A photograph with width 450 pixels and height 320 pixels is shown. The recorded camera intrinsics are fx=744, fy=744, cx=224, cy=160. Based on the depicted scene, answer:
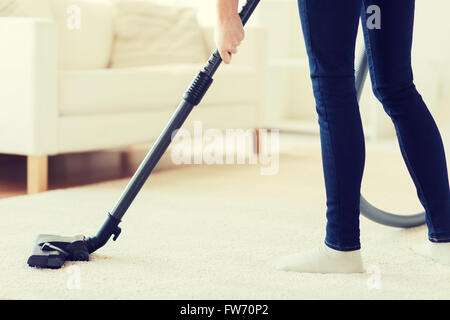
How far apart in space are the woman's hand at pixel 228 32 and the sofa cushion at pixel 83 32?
1.73 m

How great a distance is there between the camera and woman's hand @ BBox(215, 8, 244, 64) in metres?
1.32

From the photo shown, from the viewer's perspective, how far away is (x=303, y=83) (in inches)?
185

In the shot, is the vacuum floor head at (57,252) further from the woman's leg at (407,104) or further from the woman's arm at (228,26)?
the woman's leg at (407,104)

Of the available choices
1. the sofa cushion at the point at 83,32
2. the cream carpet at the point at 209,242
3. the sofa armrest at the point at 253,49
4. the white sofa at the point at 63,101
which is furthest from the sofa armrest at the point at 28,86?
the sofa armrest at the point at 253,49

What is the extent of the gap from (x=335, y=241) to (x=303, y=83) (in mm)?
3446

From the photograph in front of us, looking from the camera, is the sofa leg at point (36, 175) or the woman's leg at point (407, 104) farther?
the sofa leg at point (36, 175)

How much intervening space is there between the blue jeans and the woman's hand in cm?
13

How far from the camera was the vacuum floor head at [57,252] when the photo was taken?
1.41 m

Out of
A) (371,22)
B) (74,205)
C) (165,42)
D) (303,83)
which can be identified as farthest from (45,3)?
(303,83)

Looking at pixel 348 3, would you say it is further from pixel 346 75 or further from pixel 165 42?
pixel 165 42

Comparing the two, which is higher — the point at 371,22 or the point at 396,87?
the point at 371,22

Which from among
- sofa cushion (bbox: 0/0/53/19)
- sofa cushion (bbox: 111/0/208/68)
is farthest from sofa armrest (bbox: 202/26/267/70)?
sofa cushion (bbox: 0/0/53/19)

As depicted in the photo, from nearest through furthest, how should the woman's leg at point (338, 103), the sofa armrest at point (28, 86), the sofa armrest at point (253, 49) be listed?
the woman's leg at point (338, 103) < the sofa armrest at point (28, 86) < the sofa armrest at point (253, 49)

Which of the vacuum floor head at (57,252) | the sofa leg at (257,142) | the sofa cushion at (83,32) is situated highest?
the sofa cushion at (83,32)
